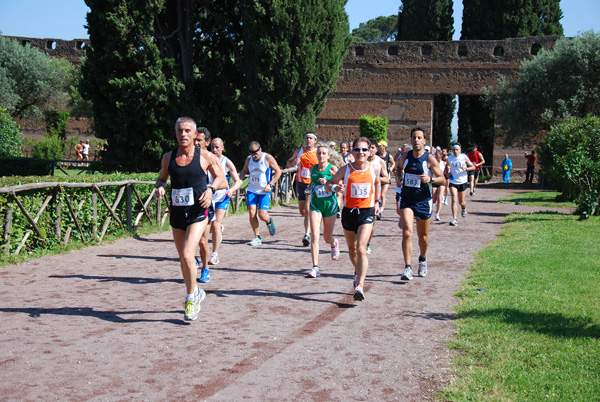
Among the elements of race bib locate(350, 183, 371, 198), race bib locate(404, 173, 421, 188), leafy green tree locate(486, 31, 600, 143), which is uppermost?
leafy green tree locate(486, 31, 600, 143)

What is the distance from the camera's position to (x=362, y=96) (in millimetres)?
37656

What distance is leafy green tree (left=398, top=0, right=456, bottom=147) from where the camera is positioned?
40844mm

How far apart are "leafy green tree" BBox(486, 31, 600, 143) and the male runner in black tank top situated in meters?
27.0

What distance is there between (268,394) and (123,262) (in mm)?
6341

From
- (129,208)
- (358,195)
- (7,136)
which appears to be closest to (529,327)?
(358,195)

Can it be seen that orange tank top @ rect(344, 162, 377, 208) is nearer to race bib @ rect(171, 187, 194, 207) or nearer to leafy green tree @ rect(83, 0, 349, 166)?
race bib @ rect(171, 187, 194, 207)

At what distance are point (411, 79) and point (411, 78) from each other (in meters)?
0.06

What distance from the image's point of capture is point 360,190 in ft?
26.2

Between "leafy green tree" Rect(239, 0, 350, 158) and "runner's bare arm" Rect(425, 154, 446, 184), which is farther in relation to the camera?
"leafy green tree" Rect(239, 0, 350, 158)

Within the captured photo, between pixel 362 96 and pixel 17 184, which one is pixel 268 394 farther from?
pixel 362 96

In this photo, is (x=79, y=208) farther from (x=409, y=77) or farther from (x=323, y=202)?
(x=409, y=77)

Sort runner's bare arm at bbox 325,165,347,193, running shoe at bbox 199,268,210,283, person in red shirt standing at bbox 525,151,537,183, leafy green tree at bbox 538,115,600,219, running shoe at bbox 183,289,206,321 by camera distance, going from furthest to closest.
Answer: person in red shirt standing at bbox 525,151,537,183, leafy green tree at bbox 538,115,600,219, running shoe at bbox 199,268,210,283, runner's bare arm at bbox 325,165,347,193, running shoe at bbox 183,289,206,321

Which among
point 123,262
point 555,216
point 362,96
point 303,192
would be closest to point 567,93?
point 362,96

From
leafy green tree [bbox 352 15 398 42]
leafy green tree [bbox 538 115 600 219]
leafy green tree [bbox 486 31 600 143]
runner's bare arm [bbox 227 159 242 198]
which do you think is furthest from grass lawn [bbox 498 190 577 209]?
leafy green tree [bbox 352 15 398 42]
